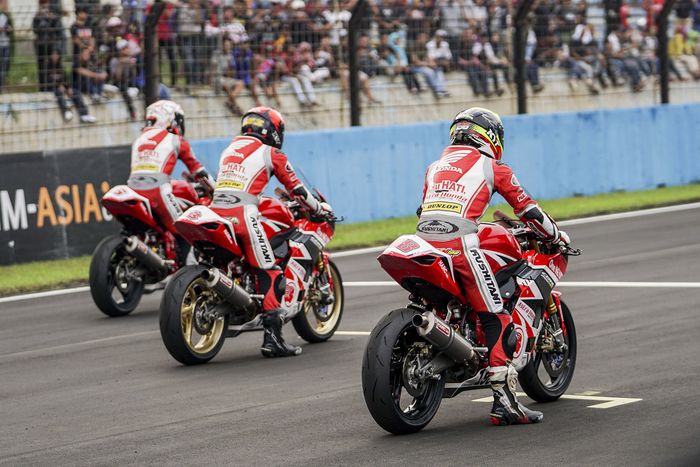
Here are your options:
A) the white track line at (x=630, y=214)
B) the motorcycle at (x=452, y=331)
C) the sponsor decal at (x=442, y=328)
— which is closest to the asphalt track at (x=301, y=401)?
the motorcycle at (x=452, y=331)

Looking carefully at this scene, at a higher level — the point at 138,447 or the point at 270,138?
the point at 270,138

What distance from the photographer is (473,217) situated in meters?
8.23

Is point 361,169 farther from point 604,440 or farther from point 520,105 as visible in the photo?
point 604,440

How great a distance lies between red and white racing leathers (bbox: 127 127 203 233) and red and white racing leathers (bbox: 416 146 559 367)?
5.83m

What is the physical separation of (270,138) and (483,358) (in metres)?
3.85

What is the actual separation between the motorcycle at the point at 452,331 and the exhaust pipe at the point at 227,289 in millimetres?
2331

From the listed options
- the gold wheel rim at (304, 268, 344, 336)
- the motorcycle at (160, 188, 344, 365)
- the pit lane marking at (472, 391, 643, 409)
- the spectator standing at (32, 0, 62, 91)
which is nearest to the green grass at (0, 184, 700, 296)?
the spectator standing at (32, 0, 62, 91)

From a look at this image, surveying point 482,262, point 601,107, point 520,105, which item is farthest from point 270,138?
point 601,107

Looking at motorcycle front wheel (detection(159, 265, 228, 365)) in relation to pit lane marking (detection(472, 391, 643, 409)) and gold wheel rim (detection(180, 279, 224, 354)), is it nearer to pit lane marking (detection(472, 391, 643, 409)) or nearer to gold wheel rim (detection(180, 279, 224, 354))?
gold wheel rim (detection(180, 279, 224, 354))

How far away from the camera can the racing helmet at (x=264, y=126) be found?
1138cm

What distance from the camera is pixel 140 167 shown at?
14.0 meters

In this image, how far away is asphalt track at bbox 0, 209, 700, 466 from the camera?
7.47m

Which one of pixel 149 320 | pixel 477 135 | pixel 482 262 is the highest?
pixel 477 135

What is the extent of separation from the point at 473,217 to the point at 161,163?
6.34 m
